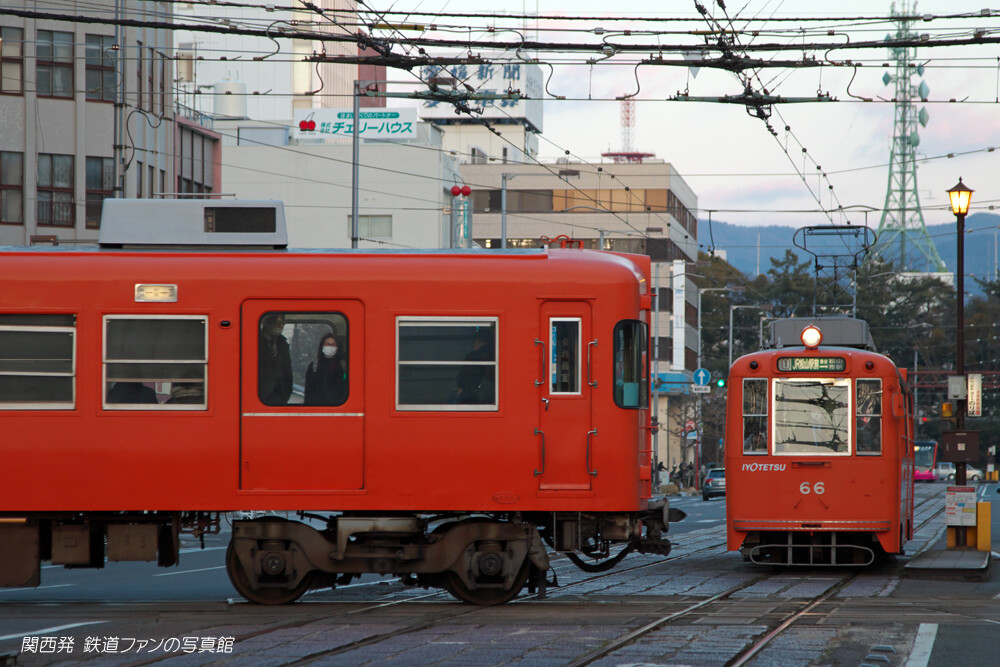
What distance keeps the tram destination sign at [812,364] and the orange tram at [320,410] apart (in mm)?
5066

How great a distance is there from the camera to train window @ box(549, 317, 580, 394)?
12312 mm

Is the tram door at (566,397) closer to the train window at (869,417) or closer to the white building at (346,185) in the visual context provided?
the train window at (869,417)

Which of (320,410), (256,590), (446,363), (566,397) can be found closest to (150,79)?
(320,410)

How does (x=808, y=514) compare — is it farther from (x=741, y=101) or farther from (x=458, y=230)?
(x=458, y=230)

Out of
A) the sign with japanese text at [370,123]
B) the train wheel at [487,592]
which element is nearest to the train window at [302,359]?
the train wheel at [487,592]

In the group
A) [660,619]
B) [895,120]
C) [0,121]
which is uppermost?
[895,120]

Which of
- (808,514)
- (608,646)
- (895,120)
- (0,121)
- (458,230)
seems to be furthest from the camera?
(895,120)

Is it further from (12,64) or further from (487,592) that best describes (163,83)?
(487,592)

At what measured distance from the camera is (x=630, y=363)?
12.4m

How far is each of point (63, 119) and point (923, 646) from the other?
101 feet

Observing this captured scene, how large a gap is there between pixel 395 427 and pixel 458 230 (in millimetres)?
48849

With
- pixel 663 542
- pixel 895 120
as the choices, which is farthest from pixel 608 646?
pixel 895 120

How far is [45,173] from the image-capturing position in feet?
118

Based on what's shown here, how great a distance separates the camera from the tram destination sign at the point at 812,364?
666 inches
